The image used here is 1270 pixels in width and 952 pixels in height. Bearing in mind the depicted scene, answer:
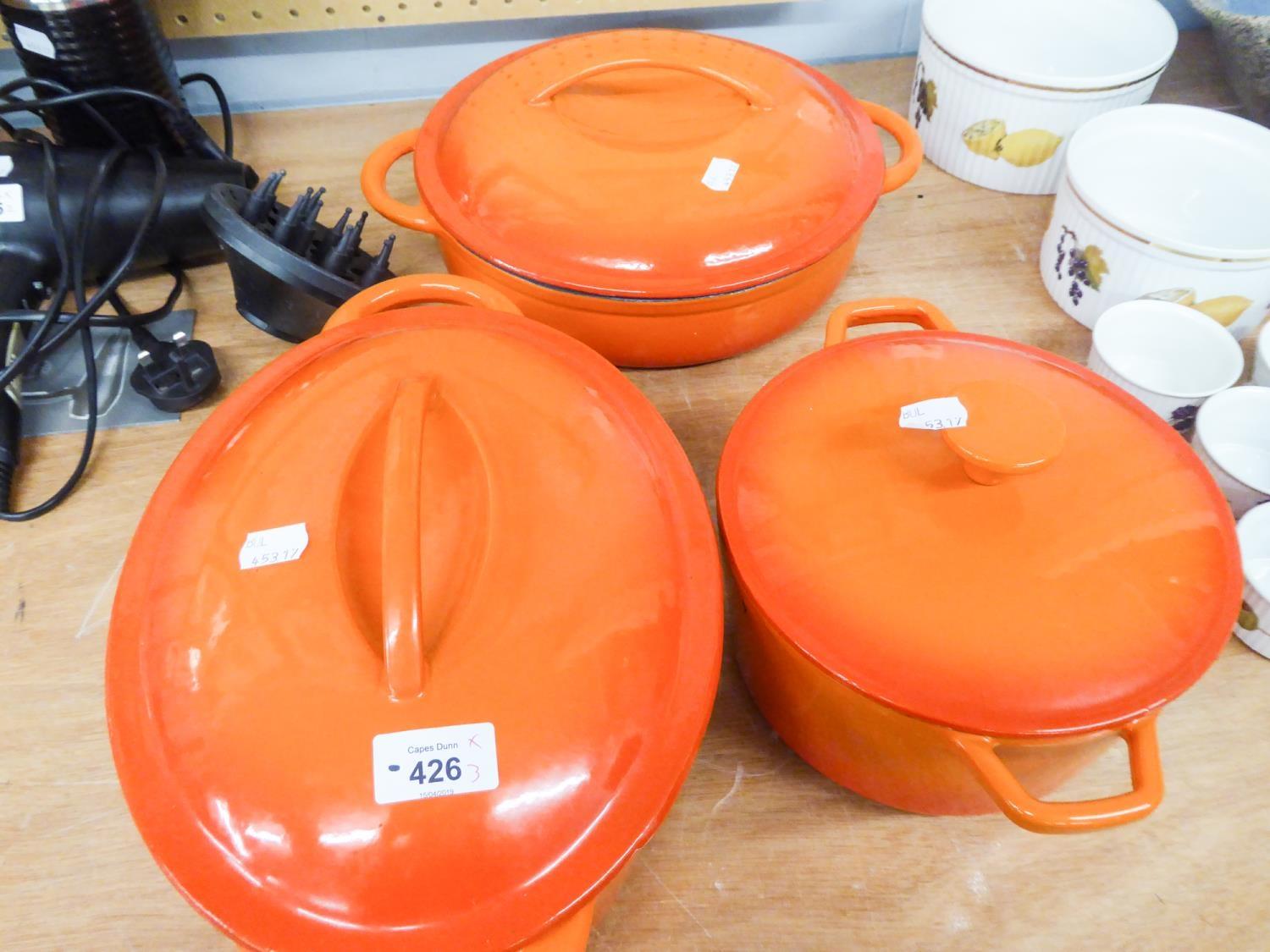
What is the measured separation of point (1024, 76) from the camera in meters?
0.69

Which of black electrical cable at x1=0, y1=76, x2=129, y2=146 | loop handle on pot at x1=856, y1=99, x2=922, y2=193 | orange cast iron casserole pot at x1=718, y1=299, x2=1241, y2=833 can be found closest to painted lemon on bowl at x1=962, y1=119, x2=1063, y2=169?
loop handle on pot at x1=856, y1=99, x2=922, y2=193

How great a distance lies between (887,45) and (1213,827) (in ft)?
2.67

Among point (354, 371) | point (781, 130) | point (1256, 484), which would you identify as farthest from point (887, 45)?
point (354, 371)

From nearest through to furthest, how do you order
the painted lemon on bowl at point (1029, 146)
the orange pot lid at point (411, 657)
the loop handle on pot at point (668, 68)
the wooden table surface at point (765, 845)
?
the orange pot lid at point (411, 657)
the wooden table surface at point (765, 845)
the loop handle on pot at point (668, 68)
the painted lemon on bowl at point (1029, 146)

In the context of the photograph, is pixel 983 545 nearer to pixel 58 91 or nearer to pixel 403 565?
pixel 403 565

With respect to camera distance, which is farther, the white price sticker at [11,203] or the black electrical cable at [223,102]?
the black electrical cable at [223,102]

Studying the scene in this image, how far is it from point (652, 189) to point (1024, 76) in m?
0.35

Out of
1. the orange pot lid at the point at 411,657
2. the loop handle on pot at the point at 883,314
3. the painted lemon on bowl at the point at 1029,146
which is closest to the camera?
the orange pot lid at the point at 411,657

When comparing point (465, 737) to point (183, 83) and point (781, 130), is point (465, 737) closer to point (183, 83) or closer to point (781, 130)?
point (781, 130)

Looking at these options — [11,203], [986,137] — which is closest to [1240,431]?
[986,137]

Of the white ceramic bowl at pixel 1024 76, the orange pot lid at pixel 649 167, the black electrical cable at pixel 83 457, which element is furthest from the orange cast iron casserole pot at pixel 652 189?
the black electrical cable at pixel 83 457

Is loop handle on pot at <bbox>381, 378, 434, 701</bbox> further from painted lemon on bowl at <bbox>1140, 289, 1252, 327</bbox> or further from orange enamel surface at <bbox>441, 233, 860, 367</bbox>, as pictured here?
painted lemon on bowl at <bbox>1140, 289, 1252, 327</bbox>

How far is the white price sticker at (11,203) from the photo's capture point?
62 centimetres

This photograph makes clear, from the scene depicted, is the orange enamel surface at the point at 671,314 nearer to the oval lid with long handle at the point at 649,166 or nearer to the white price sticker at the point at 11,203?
the oval lid with long handle at the point at 649,166
